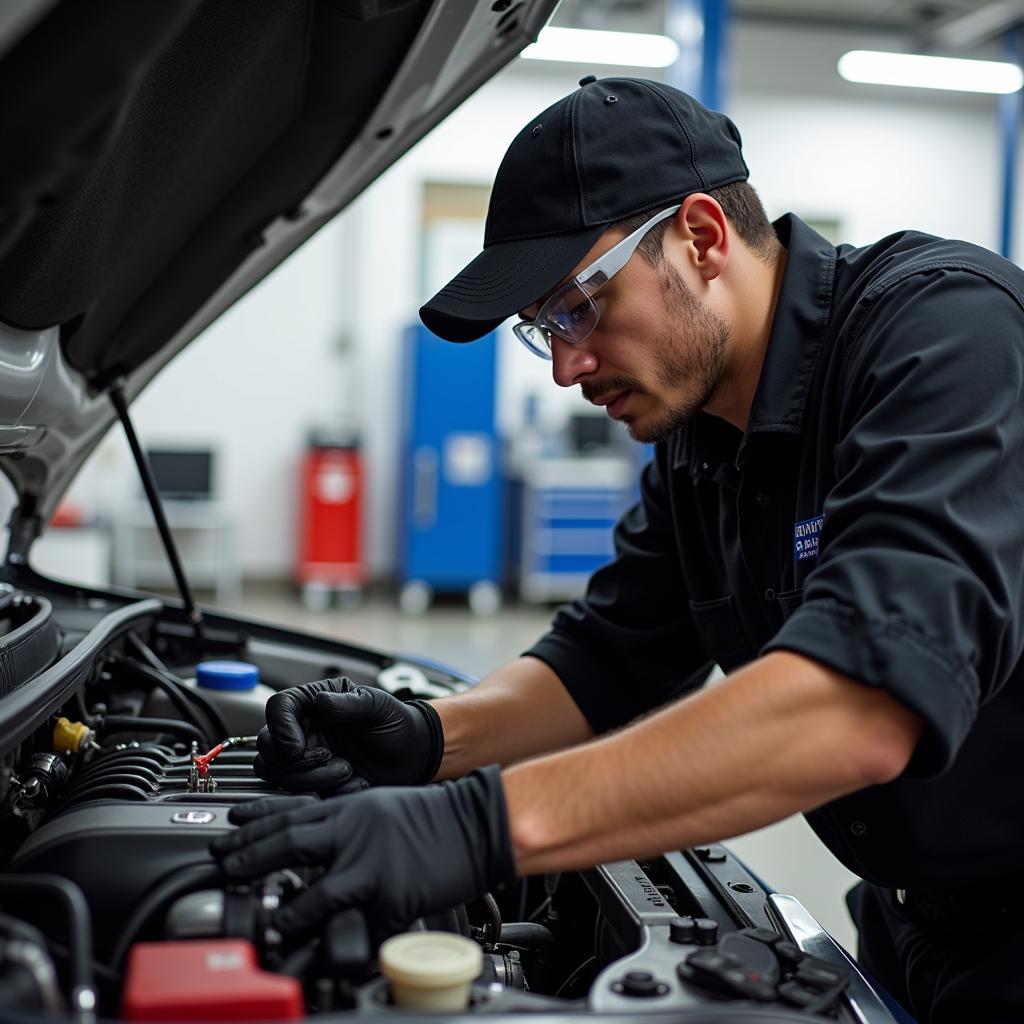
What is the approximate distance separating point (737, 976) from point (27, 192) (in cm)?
66

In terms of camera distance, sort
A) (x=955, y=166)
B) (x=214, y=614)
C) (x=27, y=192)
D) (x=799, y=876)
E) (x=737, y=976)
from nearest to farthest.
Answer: (x=27, y=192) → (x=737, y=976) → (x=214, y=614) → (x=799, y=876) → (x=955, y=166)

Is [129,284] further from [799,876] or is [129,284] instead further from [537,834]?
[799,876]

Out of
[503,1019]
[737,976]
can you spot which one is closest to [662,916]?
[737,976]

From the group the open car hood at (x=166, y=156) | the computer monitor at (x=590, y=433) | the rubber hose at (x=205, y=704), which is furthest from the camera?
the computer monitor at (x=590, y=433)

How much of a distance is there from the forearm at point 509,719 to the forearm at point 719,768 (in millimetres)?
474

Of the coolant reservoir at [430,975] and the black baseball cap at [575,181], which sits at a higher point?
the black baseball cap at [575,181]

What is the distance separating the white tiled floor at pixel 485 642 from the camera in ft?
9.11

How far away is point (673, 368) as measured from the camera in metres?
1.15

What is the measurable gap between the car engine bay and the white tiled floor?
1635 millimetres

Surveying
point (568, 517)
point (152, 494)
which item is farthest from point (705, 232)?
point (568, 517)

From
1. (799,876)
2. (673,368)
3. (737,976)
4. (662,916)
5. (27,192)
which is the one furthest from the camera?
(799,876)

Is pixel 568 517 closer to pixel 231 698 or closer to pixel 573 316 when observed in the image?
pixel 231 698

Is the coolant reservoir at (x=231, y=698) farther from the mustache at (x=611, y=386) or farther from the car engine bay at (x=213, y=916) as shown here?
the mustache at (x=611, y=386)

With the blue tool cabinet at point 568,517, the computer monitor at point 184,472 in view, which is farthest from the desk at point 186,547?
the blue tool cabinet at point 568,517
